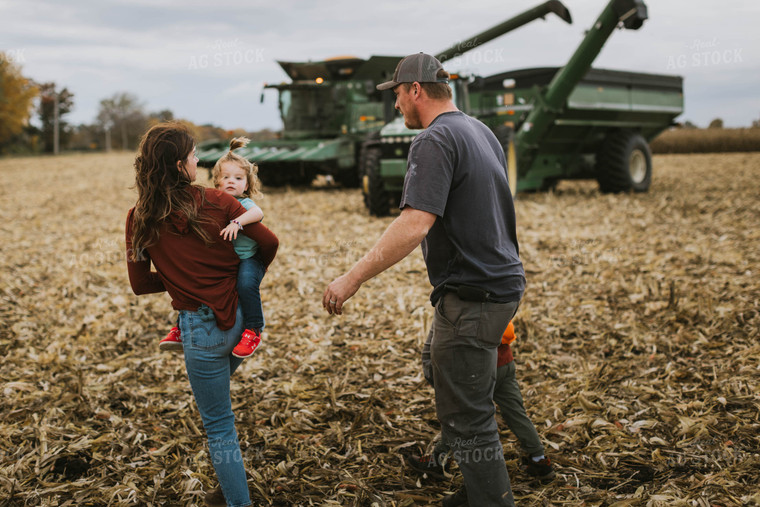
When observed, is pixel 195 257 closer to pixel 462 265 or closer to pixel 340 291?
pixel 340 291

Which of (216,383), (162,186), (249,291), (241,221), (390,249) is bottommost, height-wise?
(216,383)

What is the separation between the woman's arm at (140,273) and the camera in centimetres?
268

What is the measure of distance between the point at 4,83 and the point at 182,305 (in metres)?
43.9

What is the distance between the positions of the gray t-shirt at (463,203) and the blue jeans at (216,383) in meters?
0.96

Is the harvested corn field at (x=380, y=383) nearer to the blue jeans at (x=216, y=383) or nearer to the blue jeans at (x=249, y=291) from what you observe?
the blue jeans at (x=216, y=383)

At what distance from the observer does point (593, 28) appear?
34.7ft

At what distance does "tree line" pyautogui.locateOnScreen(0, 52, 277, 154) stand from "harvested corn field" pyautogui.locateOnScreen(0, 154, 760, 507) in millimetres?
32253

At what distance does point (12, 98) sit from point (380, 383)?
42.9m

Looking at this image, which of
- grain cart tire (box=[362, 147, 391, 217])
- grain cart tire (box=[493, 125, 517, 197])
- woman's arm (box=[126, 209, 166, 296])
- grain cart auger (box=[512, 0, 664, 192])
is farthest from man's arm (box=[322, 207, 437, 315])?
grain cart auger (box=[512, 0, 664, 192])

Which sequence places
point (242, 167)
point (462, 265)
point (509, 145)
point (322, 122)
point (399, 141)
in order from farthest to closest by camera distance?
point (322, 122) < point (509, 145) < point (399, 141) < point (242, 167) < point (462, 265)

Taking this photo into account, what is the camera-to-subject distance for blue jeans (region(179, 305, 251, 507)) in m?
2.67

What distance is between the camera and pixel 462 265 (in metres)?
2.59

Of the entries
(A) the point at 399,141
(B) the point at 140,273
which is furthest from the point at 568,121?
(B) the point at 140,273

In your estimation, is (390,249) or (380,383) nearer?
(390,249)
